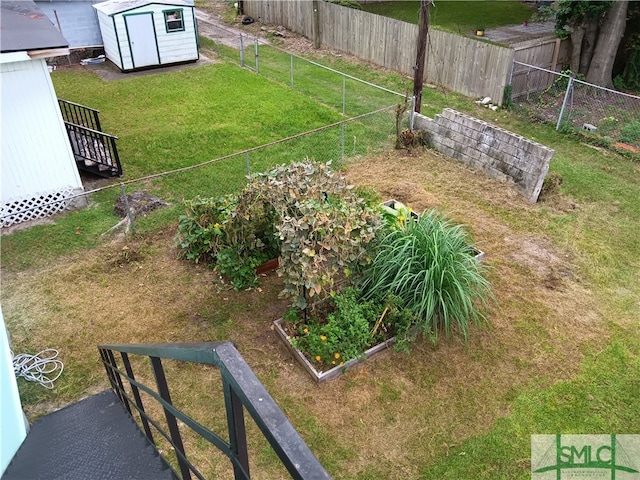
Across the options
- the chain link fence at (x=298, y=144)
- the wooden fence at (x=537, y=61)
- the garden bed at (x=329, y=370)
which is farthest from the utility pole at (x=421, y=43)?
the garden bed at (x=329, y=370)

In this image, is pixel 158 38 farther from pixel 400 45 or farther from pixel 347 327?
pixel 347 327

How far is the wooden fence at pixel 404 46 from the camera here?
41.4 feet

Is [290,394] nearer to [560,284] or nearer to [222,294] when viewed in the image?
[222,294]

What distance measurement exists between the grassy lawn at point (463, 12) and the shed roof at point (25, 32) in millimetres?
14512

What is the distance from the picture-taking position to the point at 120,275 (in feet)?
23.6

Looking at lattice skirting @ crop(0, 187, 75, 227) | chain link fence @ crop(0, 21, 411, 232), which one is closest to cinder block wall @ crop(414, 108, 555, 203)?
chain link fence @ crop(0, 21, 411, 232)

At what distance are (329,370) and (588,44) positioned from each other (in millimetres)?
12383

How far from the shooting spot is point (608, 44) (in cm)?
1277

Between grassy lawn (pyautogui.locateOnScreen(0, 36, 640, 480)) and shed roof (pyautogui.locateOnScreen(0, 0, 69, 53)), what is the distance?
274cm

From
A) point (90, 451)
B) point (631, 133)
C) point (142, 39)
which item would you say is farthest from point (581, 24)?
point (90, 451)

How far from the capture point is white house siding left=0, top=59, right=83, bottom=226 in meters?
7.73

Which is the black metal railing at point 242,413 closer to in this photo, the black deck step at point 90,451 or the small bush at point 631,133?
the black deck step at point 90,451

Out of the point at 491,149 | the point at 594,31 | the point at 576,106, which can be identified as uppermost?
the point at 594,31

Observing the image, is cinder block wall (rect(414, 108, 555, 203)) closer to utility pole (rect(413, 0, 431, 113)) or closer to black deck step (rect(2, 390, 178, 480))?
utility pole (rect(413, 0, 431, 113))
